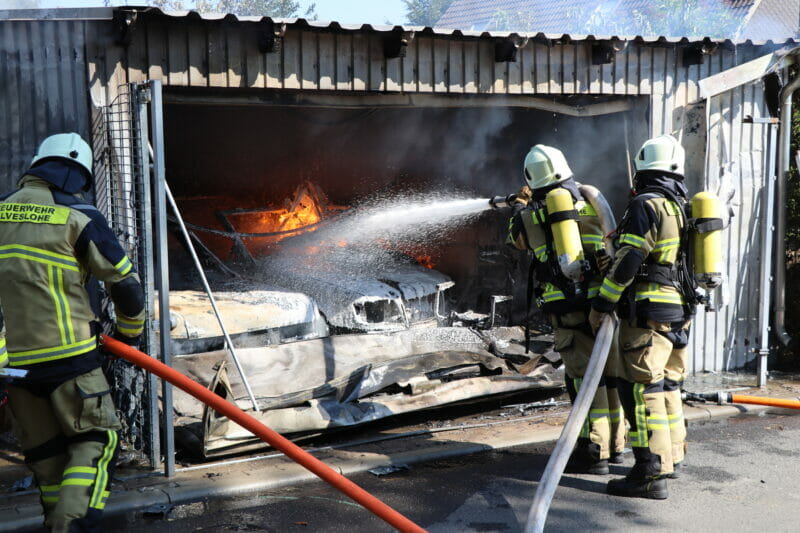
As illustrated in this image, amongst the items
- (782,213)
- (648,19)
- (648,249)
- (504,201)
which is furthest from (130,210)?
(648,19)

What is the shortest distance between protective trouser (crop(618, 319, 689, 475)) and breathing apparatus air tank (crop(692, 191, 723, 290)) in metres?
0.35

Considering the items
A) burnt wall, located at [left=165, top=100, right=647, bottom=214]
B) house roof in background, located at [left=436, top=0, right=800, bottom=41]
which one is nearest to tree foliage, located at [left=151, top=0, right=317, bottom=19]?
house roof in background, located at [left=436, top=0, right=800, bottom=41]

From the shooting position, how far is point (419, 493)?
16.7ft

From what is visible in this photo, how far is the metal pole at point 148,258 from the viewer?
517 cm

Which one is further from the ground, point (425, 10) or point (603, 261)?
point (425, 10)

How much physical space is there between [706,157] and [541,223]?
3.32 meters

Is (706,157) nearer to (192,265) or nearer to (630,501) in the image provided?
(630,501)

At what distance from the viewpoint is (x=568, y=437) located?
4.47 meters

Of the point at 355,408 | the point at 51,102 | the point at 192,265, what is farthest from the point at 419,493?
the point at 192,265

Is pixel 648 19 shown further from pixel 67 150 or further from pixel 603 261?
pixel 67 150

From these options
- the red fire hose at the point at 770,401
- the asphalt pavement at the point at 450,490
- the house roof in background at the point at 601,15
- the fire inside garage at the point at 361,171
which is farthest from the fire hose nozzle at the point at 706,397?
the house roof in background at the point at 601,15

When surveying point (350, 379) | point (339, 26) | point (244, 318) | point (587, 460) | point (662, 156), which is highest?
point (339, 26)

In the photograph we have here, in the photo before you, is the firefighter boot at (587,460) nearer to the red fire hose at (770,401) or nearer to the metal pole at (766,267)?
the red fire hose at (770,401)

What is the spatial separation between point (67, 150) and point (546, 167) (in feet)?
9.91
